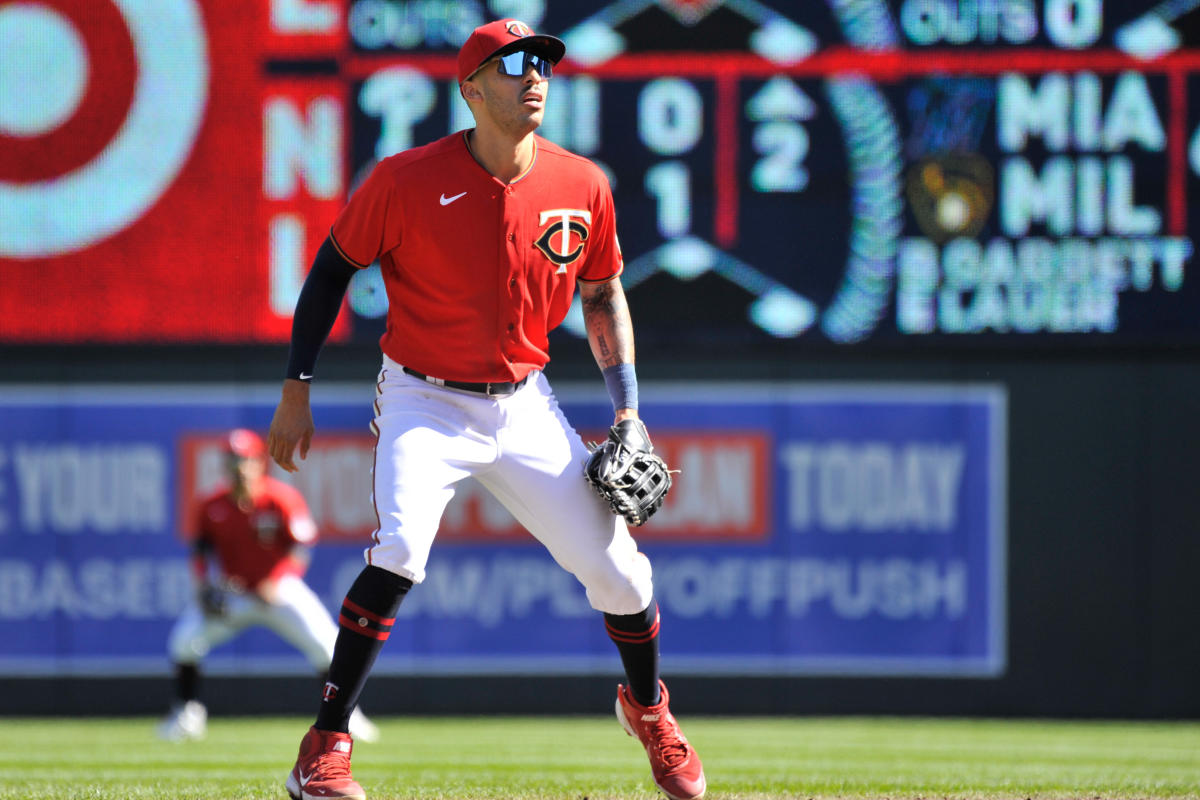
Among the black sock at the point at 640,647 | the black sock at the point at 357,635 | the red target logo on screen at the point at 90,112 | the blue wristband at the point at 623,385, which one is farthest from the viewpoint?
the red target logo on screen at the point at 90,112

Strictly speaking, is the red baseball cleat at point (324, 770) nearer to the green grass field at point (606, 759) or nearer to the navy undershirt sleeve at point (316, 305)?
the green grass field at point (606, 759)

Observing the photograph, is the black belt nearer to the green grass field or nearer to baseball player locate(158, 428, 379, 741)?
the green grass field

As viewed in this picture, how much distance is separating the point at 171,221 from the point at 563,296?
5576 mm

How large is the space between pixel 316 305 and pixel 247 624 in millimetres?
4961

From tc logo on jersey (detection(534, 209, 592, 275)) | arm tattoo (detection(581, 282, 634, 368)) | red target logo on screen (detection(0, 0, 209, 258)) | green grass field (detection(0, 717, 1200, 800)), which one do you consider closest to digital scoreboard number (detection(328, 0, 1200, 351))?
red target logo on screen (detection(0, 0, 209, 258))

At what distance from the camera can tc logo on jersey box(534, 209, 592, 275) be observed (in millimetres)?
3674

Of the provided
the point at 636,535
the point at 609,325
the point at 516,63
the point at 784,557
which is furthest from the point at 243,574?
the point at 516,63

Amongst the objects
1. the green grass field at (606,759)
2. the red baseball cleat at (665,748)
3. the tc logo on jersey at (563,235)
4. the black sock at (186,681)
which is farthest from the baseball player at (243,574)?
the tc logo on jersey at (563,235)

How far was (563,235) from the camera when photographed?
3703 mm

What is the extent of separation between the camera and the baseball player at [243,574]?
808 centimetres

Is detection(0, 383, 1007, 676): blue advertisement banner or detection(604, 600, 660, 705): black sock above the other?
detection(604, 600, 660, 705): black sock

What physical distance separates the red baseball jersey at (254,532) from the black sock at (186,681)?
539 mm

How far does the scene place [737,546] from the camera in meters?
9.58

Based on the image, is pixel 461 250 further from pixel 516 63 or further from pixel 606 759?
pixel 606 759
